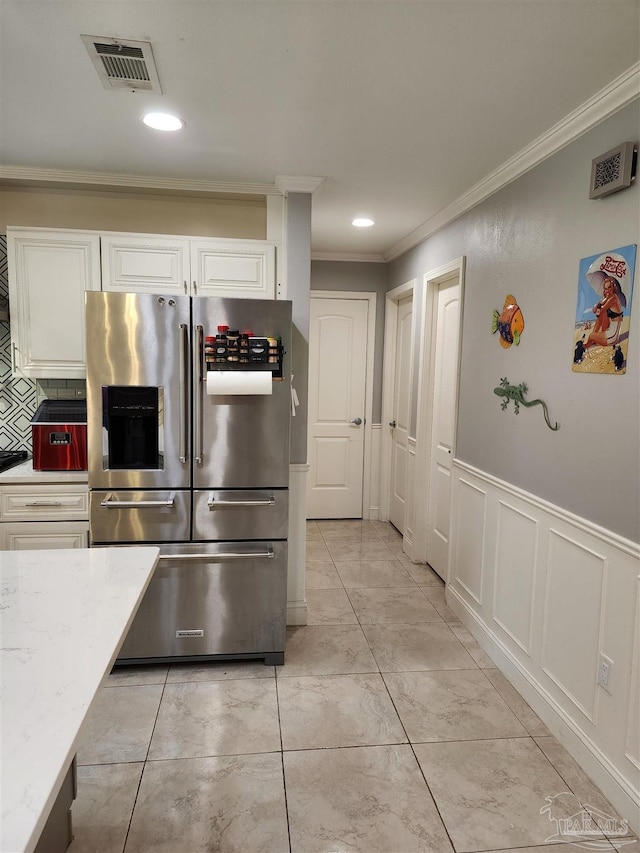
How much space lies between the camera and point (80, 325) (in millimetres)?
2857

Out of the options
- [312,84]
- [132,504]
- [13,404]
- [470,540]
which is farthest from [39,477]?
[470,540]

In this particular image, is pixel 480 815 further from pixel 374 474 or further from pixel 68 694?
pixel 374 474

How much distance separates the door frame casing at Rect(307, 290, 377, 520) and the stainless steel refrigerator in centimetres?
247

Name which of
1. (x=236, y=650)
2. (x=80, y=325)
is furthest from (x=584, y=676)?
(x=80, y=325)

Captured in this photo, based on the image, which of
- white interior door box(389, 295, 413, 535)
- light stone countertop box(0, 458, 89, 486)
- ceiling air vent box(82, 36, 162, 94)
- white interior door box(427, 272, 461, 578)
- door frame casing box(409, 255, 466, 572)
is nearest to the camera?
ceiling air vent box(82, 36, 162, 94)

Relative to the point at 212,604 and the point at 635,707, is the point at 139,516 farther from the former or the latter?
the point at 635,707

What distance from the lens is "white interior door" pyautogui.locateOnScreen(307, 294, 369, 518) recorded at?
16.3ft

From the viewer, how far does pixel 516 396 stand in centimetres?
254

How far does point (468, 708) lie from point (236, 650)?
112 centimetres

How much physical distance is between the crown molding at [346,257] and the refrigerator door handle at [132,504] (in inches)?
119

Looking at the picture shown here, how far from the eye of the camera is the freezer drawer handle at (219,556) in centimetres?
258

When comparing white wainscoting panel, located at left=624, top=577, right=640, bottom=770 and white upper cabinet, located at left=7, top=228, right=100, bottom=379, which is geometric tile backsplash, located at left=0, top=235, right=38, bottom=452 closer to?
white upper cabinet, located at left=7, top=228, right=100, bottom=379

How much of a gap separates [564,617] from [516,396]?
98cm

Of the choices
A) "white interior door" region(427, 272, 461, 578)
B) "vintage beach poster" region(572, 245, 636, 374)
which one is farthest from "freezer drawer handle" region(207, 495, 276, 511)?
"vintage beach poster" region(572, 245, 636, 374)
